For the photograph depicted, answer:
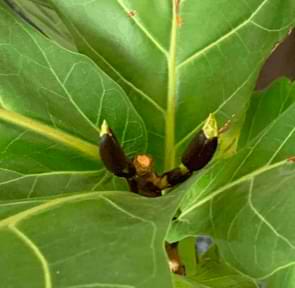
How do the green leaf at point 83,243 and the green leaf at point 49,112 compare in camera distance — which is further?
the green leaf at point 49,112

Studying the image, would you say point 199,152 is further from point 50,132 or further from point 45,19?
point 45,19

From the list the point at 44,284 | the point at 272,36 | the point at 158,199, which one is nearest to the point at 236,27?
the point at 272,36

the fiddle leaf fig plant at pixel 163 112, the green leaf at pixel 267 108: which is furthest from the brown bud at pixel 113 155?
the green leaf at pixel 267 108

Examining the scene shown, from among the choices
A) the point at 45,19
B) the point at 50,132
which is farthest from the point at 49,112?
the point at 45,19

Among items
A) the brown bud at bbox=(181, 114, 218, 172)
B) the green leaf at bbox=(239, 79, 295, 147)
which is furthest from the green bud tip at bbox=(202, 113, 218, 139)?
the green leaf at bbox=(239, 79, 295, 147)

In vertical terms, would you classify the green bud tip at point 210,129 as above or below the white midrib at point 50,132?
below

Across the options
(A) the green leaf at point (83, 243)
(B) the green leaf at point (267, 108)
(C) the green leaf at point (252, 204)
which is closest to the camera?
(A) the green leaf at point (83, 243)

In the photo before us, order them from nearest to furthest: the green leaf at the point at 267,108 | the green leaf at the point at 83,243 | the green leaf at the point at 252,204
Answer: the green leaf at the point at 83,243 → the green leaf at the point at 252,204 → the green leaf at the point at 267,108

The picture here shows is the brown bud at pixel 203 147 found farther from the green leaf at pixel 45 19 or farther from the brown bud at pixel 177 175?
the green leaf at pixel 45 19
